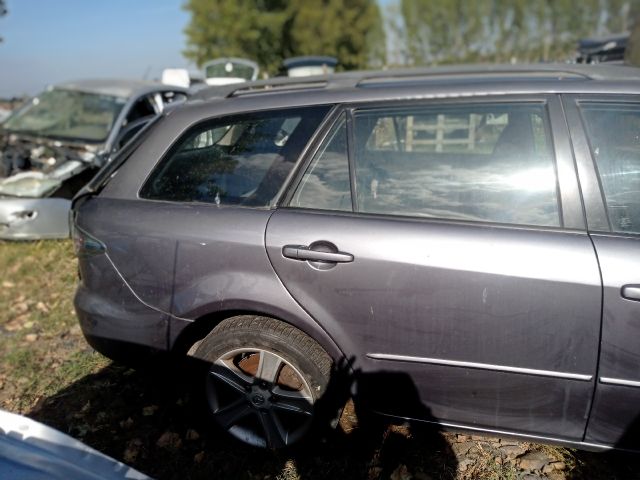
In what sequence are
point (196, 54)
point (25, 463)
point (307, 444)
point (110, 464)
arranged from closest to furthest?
point (25, 463) < point (110, 464) < point (307, 444) < point (196, 54)

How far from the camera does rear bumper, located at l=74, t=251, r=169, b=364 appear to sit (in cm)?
229

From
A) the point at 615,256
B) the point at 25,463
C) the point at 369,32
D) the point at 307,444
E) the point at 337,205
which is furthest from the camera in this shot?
the point at 369,32

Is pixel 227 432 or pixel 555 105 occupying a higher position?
pixel 555 105

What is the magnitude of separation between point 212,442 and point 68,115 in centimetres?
540

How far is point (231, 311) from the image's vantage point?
2.18m

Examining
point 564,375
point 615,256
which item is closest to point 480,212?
point 615,256

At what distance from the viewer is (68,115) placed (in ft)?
20.9

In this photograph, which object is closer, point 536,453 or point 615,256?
point 615,256

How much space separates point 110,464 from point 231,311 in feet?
2.72

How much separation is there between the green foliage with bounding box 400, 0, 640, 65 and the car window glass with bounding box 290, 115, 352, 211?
23.8 m

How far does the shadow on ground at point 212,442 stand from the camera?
7.50 feet

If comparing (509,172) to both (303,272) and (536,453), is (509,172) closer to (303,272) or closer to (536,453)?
(303,272)

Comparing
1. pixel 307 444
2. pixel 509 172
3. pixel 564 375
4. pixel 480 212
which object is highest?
pixel 509 172

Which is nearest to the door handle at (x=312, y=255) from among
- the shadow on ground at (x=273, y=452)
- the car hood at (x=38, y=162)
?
A: the shadow on ground at (x=273, y=452)
